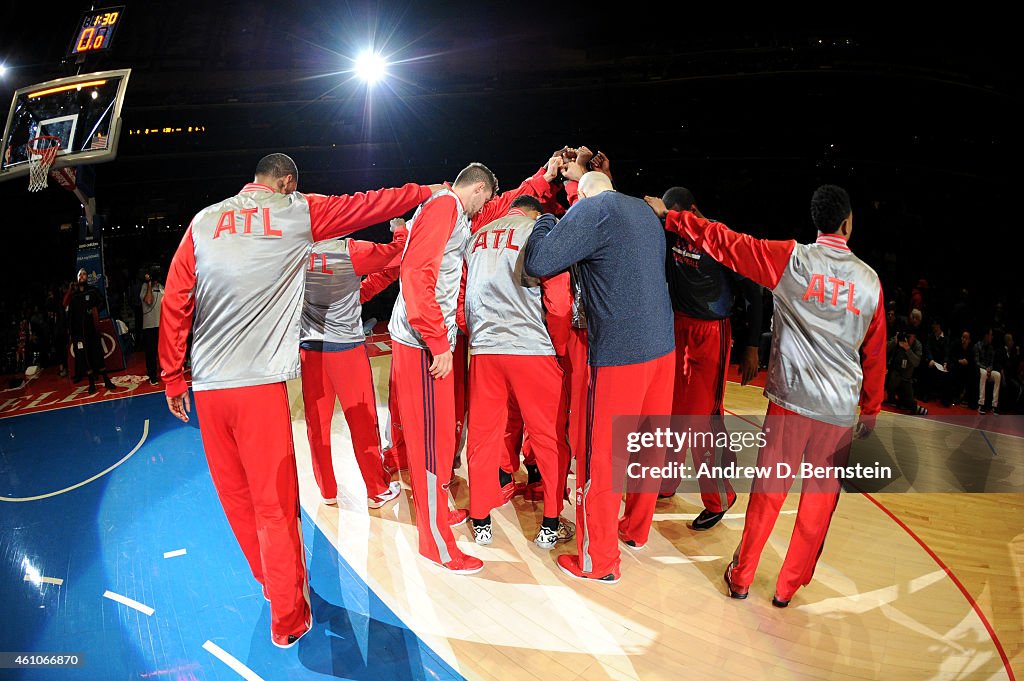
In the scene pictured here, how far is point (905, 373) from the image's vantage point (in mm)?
6156

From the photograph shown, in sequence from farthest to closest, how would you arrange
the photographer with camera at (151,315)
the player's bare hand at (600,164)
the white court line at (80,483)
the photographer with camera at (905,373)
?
the photographer with camera at (151,315), the photographer with camera at (905,373), the white court line at (80,483), the player's bare hand at (600,164)

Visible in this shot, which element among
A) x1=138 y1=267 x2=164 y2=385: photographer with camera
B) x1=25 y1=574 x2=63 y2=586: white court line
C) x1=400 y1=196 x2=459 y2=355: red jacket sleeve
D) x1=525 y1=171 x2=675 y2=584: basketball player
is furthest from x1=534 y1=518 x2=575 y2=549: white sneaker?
x1=138 y1=267 x2=164 y2=385: photographer with camera

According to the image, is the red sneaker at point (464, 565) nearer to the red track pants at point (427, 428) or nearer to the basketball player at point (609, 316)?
the red track pants at point (427, 428)

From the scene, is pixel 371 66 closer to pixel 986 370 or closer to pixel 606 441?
pixel 986 370

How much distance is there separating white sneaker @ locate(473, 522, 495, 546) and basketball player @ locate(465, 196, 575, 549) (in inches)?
0.7

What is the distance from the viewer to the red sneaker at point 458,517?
3.52 metres

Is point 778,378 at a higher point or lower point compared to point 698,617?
higher

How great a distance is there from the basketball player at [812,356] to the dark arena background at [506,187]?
0.46 meters

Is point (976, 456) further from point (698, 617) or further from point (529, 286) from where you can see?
point (529, 286)

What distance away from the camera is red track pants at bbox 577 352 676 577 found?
273 centimetres

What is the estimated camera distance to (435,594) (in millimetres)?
2889

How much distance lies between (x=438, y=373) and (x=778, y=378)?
161 cm

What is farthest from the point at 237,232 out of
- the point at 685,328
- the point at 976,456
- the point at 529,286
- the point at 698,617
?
the point at 976,456

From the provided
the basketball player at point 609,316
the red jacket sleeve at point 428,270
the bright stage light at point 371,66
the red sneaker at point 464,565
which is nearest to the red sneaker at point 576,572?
the basketball player at point 609,316
